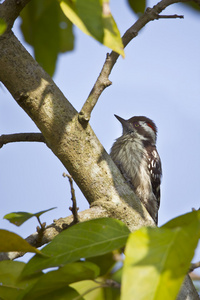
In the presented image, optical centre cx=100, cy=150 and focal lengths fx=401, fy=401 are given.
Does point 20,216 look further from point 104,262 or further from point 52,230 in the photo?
point 52,230

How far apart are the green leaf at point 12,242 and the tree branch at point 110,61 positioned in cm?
112

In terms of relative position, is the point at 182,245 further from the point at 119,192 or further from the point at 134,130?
the point at 134,130

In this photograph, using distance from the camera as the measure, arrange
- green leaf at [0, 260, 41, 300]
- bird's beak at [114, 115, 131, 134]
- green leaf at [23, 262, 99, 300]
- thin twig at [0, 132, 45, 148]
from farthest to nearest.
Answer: bird's beak at [114, 115, 131, 134] → thin twig at [0, 132, 45, 148] → green leaf at [0, 260, 41, 300] → green leaf at [23, 262, 99, 300]

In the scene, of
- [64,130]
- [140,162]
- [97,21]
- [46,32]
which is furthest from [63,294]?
[140,162]

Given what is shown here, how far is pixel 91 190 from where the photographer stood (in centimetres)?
227

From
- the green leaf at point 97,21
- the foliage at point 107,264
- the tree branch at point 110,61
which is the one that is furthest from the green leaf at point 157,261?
the tree branch at point 110,61

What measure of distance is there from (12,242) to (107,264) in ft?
1.08

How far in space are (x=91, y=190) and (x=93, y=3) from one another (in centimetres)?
149

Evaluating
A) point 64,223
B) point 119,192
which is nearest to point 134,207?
point 119,192

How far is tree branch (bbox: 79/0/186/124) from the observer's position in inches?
90.1

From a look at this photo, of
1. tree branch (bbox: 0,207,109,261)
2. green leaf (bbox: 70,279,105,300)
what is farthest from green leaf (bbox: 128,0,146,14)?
green leaf (bbox: 70,279,105,300)

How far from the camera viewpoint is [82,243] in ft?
3.83

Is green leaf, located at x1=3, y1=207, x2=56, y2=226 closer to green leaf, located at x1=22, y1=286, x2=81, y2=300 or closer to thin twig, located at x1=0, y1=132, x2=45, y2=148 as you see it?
green leaf, located at x1=22, y1=286, x2=81, y2=300

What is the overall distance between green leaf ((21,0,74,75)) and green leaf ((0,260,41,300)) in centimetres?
105
